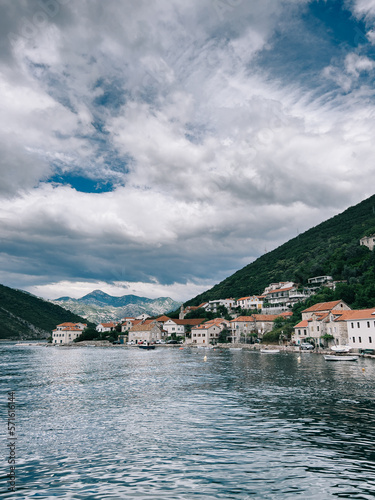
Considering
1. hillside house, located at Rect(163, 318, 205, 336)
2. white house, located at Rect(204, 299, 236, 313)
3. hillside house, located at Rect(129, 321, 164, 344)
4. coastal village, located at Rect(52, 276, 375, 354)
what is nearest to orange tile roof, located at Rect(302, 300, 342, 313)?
coastal village, located at Rect(52, 276, 375, 354)

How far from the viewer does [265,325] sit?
5108 inches

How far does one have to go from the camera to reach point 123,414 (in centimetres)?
2598

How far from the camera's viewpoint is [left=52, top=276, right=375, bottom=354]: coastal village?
7700 centimetres

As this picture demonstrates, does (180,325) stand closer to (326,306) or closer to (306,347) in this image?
(306,347)

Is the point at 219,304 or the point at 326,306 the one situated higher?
the point at 219,304

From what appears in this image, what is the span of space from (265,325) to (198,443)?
116 metres

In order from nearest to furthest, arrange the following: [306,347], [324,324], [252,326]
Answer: [324,324], [306,347], [252,326]

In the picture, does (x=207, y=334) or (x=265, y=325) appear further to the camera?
(x=207, y=334)

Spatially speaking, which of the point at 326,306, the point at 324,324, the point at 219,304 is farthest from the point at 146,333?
the point at 324,324

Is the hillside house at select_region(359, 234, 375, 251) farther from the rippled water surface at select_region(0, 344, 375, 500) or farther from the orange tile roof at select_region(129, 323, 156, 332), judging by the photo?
the rippled water surface at select_region(0, 344, 375, 500)

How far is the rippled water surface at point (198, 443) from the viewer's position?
44.3 feet

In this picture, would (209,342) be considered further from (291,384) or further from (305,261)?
(291,384)

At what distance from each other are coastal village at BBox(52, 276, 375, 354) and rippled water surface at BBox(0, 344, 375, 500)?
46178 mm

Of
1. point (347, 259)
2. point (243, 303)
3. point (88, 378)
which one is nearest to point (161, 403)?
point (88, 378)
